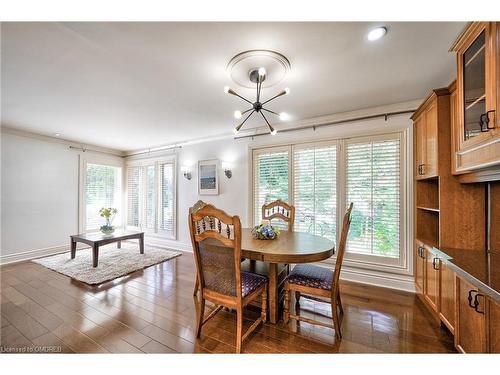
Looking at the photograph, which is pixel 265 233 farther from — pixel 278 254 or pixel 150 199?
pixel 150 199

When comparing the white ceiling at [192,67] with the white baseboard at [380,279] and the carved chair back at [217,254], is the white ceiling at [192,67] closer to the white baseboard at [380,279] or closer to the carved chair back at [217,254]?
the carved chair back at [217,254]

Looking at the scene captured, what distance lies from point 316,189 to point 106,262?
3.83m

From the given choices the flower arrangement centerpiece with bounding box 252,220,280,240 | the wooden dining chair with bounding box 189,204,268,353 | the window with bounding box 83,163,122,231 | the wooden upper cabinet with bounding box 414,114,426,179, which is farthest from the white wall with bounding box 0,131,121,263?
the wooden upper cabinet with bounding box 414,114,426,179

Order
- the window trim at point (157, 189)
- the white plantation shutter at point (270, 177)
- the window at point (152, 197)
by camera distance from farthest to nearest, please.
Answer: the window at point (152, 197)
the window trim at point (157, 189)
the white plantation shutter at point (270, 177)

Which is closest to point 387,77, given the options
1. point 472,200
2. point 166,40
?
point 472,200

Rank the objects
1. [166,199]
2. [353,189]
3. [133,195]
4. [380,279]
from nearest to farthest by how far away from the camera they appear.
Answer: [380,279] < [353,189] < [166,199] < [133,195]

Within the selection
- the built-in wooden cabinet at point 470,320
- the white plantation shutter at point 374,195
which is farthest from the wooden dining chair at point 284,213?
the built-in wooden cabinet at point 470,320

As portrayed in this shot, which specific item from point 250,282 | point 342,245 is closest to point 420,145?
point 342,245

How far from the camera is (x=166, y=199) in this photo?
492cm

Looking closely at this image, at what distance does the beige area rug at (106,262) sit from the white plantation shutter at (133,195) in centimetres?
99

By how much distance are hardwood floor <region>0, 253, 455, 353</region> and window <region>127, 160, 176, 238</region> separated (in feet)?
7.16

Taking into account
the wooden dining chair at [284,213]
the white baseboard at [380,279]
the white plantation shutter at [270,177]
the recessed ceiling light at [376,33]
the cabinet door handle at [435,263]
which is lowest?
the white baseboard at [380,279]

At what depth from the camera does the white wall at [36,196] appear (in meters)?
3.64

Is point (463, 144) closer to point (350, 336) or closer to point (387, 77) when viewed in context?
point (387, 77)
